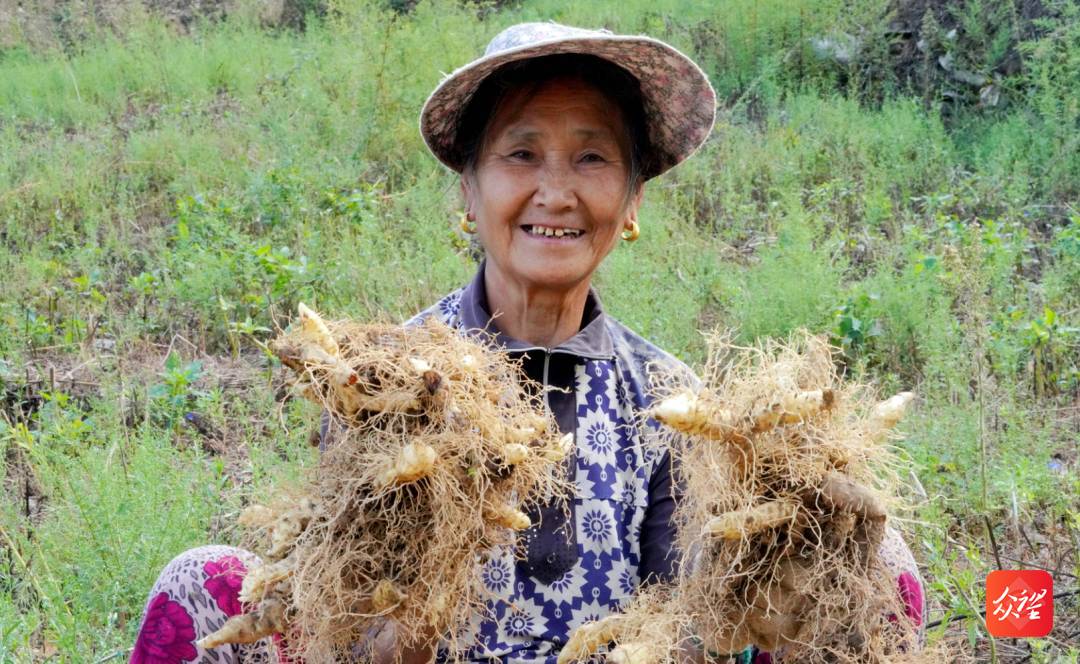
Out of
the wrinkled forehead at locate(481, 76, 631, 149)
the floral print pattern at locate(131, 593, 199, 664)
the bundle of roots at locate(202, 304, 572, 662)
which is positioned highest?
the wrinkled forehead at locate(481, 76, 631, 149)

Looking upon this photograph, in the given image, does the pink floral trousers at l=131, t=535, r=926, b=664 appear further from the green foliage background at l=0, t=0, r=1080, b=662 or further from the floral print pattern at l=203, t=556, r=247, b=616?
the green foliage background at l=0, t=0, r=1080, b=662

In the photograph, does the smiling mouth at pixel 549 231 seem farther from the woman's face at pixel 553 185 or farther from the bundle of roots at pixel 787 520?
the bundle of roots at pixel 787 520

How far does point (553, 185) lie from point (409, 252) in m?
2.17

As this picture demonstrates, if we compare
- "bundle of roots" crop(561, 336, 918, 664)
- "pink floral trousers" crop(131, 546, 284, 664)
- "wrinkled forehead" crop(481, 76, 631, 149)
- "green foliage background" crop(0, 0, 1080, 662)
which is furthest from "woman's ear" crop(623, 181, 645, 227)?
"pink floral trousers" crop(131, 546, 284, 664)

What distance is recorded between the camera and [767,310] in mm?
3527

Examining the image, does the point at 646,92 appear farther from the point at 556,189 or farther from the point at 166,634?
the point at 166,634

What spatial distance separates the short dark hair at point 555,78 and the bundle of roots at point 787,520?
0.68 meters

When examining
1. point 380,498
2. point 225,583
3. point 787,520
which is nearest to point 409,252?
point 225,583

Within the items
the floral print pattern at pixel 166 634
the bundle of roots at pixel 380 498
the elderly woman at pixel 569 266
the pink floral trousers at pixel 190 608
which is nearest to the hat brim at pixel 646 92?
the elderly woman at pixel 569 266

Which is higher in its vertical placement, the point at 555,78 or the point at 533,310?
the point at 555,78

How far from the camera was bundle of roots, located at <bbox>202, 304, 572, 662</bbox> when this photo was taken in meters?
1.54

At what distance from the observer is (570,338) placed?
2.12 metres

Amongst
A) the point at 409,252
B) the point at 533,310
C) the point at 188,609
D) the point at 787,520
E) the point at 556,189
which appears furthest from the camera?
the point at 409,252

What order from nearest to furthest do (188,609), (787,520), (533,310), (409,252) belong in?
(787,520)
(188,609)
(533,310)
(409,252)
